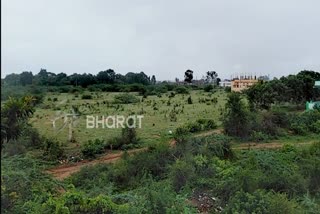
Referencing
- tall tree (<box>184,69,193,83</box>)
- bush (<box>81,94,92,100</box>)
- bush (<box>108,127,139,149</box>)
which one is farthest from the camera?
tall tree (<box>184,69,193,83</box>)

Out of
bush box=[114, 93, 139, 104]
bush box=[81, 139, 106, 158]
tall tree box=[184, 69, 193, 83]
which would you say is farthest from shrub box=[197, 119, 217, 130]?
tall tree box=[184, 69, 193, 83]

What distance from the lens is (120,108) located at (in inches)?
682

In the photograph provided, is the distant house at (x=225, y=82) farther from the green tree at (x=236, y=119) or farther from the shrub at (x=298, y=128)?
the green tree at (x=236, y=119)

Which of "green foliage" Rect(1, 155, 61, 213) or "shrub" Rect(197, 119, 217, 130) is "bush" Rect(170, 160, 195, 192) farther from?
"shrub" Rect(197, 119, 217, 130)

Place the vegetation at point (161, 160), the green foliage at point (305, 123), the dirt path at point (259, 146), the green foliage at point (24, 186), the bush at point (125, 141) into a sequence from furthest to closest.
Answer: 1. the green foliage at point (305, 123)
2. the bush at point (125, 141)
3. the dirt path at point (259, 146)
4. the vegetation at point (161, 160)
5. the green foliage at point (24, 186)

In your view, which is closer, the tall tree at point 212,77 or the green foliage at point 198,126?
the green foliage at point 198,126

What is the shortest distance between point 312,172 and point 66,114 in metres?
10.4

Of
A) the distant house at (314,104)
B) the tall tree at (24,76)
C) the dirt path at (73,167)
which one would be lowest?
the dirt path at (73,167)

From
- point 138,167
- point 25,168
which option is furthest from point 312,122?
point 25,168

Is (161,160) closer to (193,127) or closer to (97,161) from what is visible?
(97,161)

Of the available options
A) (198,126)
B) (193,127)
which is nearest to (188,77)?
(198,126)

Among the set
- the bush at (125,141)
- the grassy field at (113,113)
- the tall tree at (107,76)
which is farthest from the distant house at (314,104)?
the tall tree at (107,76)

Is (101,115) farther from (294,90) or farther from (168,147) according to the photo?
(294,90)

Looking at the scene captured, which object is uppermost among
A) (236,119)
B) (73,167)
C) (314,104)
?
(314,104)
